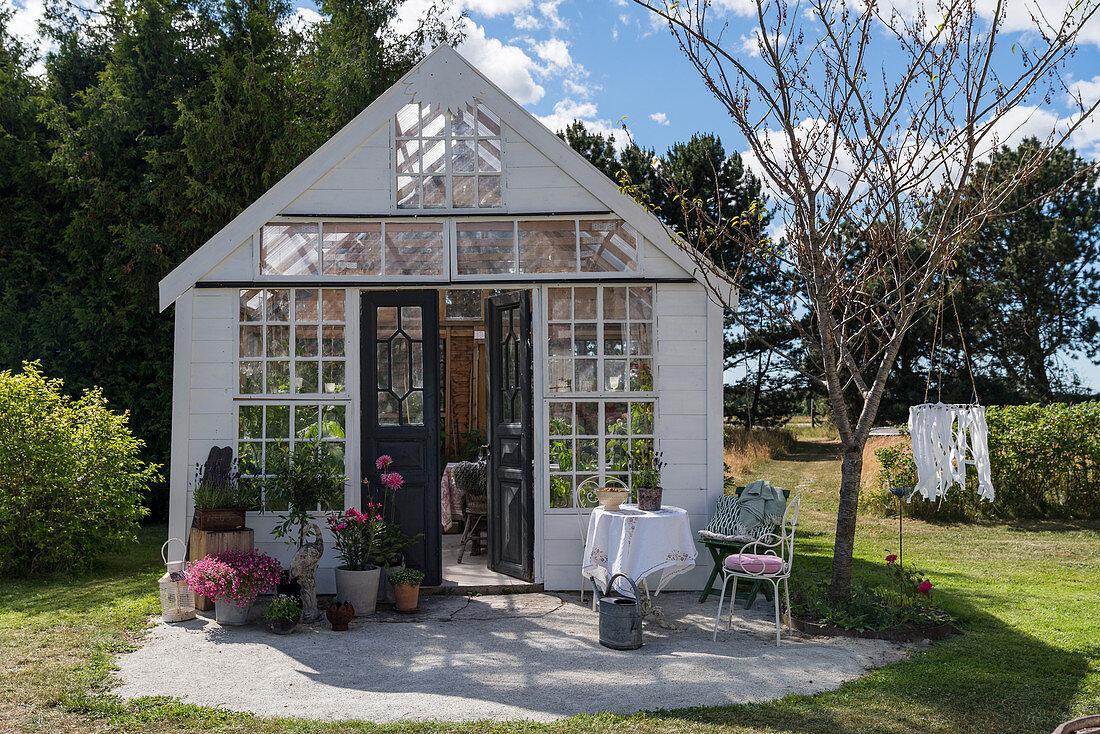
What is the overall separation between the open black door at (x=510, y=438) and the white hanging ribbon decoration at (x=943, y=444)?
4836 mm

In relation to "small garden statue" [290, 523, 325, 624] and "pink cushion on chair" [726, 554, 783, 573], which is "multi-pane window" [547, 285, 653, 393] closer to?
"pink cushion on chair" [726, 554, 783, 573]

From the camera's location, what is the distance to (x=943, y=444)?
30.6ft

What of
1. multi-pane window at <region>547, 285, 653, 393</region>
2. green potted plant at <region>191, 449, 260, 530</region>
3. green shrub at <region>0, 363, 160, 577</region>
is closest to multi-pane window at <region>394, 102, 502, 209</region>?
multi-pane window at <region>547, 285, 653, 393</region>

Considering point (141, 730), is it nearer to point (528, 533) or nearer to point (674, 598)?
point (528, 533)

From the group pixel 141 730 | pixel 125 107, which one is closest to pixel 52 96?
pixel 125 107

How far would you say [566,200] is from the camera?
22.3 ft

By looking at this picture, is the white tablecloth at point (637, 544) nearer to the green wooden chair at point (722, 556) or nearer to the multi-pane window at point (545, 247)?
the green wooden chair at point (722, 556)

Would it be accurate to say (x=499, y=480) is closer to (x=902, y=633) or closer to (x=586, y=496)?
(x=586, y=496)

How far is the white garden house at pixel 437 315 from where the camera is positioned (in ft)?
21.8

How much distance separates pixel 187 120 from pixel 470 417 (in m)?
5.47

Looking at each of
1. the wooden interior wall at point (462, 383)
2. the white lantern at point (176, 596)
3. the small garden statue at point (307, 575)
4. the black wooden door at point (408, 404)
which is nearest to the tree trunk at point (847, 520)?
the black wooden door at point (408, 404)

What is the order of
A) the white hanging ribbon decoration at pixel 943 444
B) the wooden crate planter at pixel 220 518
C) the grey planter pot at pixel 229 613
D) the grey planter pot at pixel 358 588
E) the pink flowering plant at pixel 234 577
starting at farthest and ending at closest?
the white hanging ribbon decoration at pixel 943 444
the wooden crate planter at pixel 220 518
the grey planter pot at pixel 358 588
the grey planter pot at pixel 229 613
the pink flowering plant at pixel 234 577

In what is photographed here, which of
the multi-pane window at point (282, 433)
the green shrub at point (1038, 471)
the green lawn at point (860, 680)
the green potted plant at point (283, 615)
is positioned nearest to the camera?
the green lawn at point (860, 680)

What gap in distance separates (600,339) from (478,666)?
2940 mm
